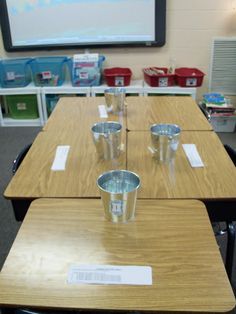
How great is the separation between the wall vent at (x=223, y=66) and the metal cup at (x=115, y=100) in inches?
75.3

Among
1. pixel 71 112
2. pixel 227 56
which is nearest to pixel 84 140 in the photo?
pixel 71 112

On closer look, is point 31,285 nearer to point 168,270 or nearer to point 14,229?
point 168,270

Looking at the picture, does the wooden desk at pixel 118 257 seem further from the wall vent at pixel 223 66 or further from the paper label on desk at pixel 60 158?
the wall vent at pixel 223 66

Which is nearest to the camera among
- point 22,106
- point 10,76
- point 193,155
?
point 193,155

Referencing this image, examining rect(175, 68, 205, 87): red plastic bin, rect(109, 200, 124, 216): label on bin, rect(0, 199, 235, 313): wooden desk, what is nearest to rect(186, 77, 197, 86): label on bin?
rect(175, 68, 205, 87): red plastic bin

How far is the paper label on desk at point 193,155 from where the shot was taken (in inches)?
52.4

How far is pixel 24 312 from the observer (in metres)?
0.96

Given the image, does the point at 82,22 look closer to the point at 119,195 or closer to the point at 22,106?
the point at 22,106

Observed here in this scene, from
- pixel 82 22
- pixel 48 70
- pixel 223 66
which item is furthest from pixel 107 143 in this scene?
pixel 223 66

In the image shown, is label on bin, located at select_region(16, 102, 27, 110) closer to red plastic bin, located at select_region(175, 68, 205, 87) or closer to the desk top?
red plastic bin, located at select_region(175, 68, 205, 87)

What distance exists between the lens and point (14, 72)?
3.45 m

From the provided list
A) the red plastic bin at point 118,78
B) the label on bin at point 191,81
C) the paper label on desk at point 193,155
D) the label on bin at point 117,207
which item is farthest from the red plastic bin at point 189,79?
the label on bin at point 117,207

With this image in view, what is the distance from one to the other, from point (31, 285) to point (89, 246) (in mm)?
176

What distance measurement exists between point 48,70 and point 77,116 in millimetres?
1689
